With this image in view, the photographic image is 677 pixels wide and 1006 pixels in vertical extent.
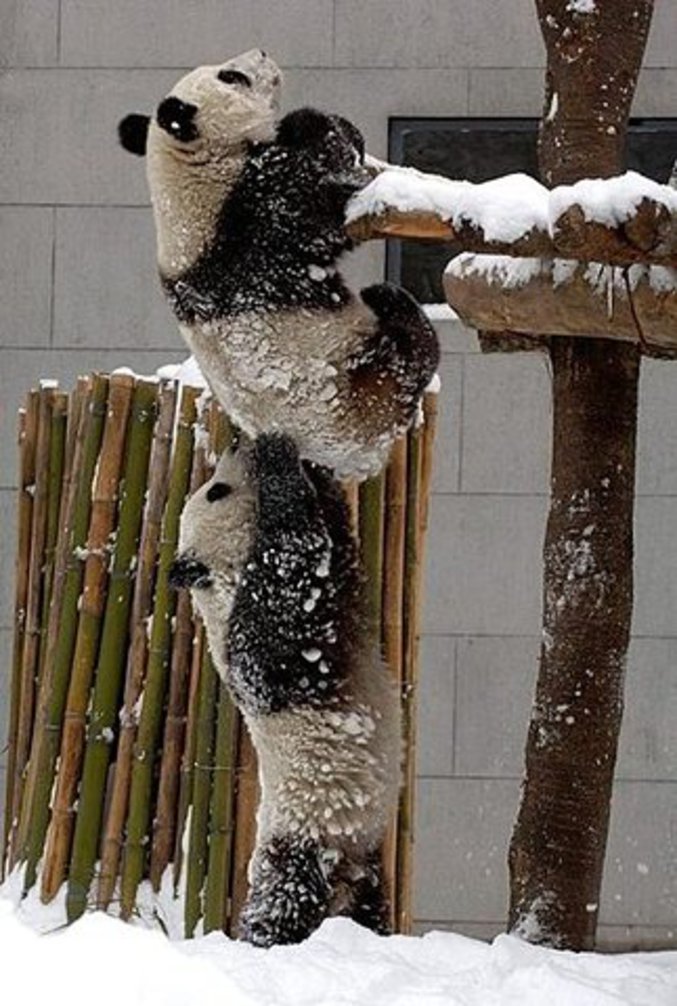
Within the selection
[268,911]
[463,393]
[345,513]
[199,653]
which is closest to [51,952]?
[268,911]

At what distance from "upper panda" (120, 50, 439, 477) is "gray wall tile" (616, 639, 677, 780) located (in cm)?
277

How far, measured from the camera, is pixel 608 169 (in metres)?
3.40

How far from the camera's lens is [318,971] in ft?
8.81

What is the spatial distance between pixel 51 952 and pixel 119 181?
12.7 feet

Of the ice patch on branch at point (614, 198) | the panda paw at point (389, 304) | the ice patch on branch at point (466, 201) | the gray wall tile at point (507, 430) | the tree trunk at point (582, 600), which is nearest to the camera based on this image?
the ice patch on branch at point (614, 198)

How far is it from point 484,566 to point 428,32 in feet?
4.95

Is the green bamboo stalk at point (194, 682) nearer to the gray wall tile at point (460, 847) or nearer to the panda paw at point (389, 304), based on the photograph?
the panda paw at point (389, 304)

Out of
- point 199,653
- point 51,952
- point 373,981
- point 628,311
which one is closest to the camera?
point 51,952

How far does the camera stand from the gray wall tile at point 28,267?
600 centimetres

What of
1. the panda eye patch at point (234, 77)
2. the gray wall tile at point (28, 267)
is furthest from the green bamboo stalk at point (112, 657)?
the gray wall tile at point (28, 267)

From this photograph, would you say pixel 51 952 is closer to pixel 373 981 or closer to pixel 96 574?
pixel 373 981

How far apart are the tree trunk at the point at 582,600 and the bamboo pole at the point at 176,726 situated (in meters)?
0.80

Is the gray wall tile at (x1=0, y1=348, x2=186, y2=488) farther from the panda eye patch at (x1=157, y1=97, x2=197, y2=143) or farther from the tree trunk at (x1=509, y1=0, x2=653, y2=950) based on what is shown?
the panda eye patch at (x1=157, y1=97, x2=197, y2=143)

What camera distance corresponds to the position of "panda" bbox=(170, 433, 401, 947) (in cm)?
311
